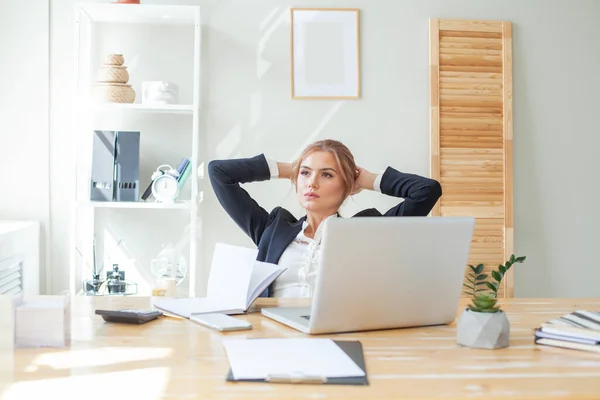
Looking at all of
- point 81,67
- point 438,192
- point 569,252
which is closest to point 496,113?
point 569,252

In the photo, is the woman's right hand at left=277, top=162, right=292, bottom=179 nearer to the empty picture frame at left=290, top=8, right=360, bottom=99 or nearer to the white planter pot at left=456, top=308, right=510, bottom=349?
the empty picture frame at left=290, top=8, right=360, bottom=99

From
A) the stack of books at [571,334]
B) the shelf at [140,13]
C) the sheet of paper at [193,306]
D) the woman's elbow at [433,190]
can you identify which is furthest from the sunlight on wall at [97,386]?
the shelf at [140,13]

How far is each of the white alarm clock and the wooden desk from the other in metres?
1.81

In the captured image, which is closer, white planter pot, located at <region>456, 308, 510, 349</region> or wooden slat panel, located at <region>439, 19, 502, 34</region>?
white planter pot, located at <region>456, 308, 510, 349</region>

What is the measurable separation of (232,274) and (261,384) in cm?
76

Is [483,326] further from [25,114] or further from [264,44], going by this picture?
[25,114]

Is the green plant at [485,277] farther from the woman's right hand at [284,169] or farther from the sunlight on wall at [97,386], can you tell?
the sunlight on wall at [97,386]

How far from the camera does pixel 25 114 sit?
376cm

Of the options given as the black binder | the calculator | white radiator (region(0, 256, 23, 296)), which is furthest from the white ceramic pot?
the black binder

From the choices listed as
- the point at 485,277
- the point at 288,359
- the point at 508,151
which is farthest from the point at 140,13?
the point at 288,359

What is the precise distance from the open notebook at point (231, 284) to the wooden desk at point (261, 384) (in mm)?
165

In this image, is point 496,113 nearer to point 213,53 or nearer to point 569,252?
point 569,252

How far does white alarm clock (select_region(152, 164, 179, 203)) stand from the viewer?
3.57 metres

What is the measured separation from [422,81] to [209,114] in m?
1.15
